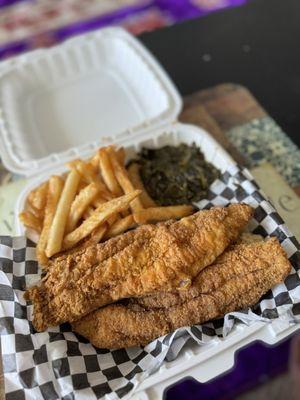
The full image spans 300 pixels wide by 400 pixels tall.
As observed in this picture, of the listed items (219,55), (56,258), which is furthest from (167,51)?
(56,258)

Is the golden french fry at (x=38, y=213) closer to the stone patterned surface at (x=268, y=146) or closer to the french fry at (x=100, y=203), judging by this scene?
the french fry at (x=100, y=203)

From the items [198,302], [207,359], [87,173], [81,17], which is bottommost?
[207,359]

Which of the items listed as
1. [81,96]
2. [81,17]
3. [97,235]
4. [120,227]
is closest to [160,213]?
[120,227]

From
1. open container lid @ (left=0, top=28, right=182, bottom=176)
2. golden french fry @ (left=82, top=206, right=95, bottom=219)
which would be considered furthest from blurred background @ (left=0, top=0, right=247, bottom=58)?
golden french fry @ (left=82, top=206, right=95, bottom=219)

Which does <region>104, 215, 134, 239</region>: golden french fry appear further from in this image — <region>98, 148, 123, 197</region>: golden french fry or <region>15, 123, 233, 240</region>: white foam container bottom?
<region>15, 123, 233, 240</region>: white foam container bottom

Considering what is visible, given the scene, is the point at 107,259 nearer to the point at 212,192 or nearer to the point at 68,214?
the point at 68,214

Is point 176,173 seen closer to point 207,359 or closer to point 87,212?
point 87,212

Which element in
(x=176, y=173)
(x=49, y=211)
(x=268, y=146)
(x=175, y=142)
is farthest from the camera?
(x=268, y=146)
